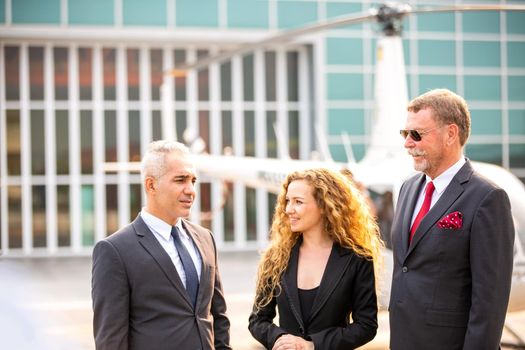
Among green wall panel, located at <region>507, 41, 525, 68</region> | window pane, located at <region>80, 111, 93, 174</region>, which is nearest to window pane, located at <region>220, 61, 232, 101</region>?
window pane, located at <region>80, 111, 93, 174</region>

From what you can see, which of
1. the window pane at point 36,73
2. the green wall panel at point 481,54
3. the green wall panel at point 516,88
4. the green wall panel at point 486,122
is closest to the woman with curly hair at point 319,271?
the window pane at point 36,73

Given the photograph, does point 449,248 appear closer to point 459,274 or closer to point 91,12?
point 459,274

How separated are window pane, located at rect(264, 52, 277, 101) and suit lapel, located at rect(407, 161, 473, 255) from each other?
14.9m

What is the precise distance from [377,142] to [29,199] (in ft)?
36.0

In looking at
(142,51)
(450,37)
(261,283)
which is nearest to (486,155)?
(450,37)

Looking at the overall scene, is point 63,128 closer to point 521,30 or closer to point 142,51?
point 142,51

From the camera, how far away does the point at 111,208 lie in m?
17.1

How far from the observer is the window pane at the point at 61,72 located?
54.8ft

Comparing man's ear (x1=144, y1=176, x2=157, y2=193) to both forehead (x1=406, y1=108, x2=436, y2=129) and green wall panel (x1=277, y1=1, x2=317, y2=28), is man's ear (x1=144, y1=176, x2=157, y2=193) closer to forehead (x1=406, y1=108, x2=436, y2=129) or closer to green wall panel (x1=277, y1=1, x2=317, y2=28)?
forehead (x1=406, y1=108, x2=436, y2=129)

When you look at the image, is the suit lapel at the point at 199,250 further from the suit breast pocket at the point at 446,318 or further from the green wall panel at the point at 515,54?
the green wall panel at the point at 515,54

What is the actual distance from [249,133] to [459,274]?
14942mm

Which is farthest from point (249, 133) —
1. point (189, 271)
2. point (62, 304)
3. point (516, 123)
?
point (189, 271)

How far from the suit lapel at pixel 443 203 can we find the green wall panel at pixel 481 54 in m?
15.7

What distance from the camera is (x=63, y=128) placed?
16.8 m
